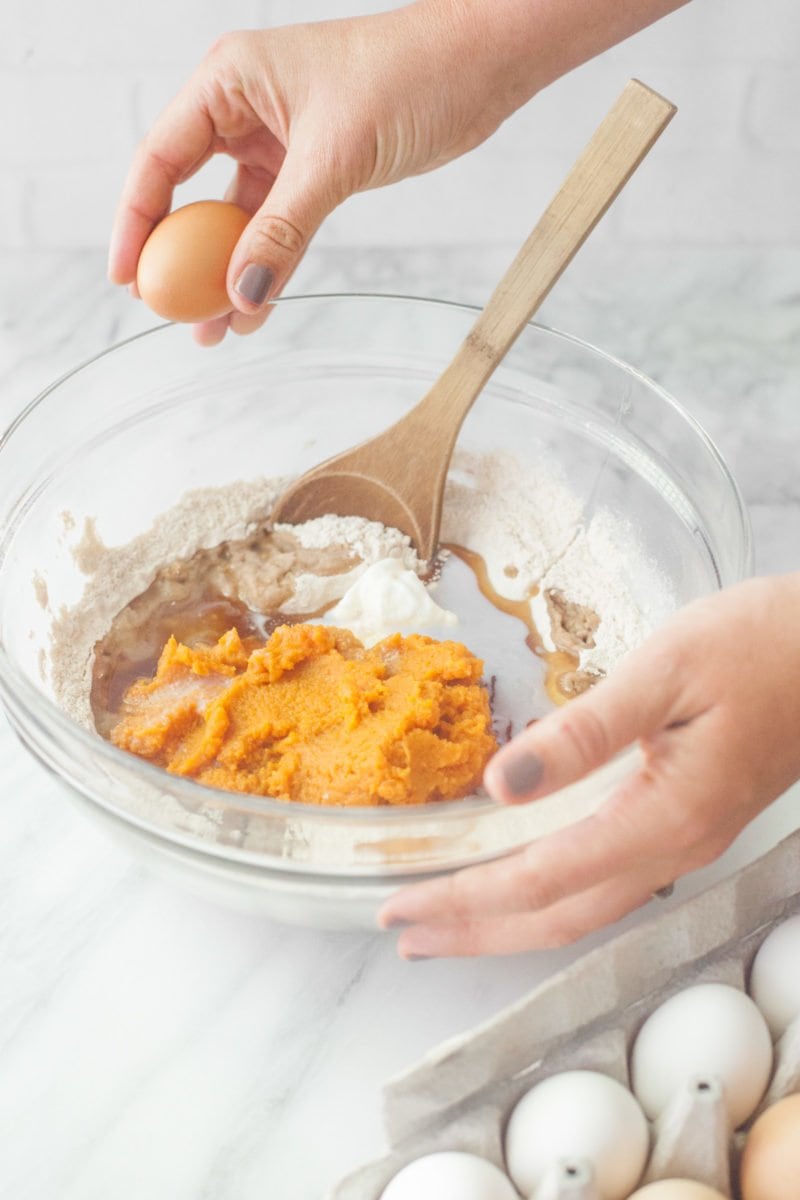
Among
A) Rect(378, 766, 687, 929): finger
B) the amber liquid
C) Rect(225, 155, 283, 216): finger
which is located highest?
Rect(225, 155, 283, 216): finger

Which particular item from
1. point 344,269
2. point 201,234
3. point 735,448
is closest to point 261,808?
point 201,234

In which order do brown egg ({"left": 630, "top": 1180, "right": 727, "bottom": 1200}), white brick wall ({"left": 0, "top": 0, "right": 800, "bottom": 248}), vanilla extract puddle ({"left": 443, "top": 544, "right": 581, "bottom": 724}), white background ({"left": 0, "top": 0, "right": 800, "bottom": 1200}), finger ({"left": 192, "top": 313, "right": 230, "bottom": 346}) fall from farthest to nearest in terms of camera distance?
white brick wall ({"left": 0, "top": 0, "right": 800, "bottom": 248}), finger ({"left": 192, "top": 313, "right": 230, "bottom": 346}), vanilla extract puddle ({"left": 443, "top": 544, "right": 581, "bottom": 724}), white background ({"left": 0, "top": 0, "right": 800, "bottom": 1200}), brown egg ({"left": 630, "top": 1180, "right": 727, "bottom": 1200})

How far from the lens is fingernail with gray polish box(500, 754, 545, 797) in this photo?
0.90m

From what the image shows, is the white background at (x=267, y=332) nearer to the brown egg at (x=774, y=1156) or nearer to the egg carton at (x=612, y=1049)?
the egg carton at (x=612, y=1049)

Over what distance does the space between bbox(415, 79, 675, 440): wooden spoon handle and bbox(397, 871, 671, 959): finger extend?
623mm

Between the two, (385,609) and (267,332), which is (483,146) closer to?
(267,332)

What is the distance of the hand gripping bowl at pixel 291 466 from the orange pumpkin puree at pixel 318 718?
0.12 meters

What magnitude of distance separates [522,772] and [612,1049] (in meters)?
Result: 0.25

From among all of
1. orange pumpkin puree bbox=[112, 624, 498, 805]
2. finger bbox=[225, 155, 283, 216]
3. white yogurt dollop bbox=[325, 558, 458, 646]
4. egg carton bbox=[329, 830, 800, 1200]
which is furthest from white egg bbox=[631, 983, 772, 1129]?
finger bbox=[225, 155, 283, 216]

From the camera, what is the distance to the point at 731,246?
210 centimetres

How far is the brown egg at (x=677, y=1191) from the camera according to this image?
2.87 feet

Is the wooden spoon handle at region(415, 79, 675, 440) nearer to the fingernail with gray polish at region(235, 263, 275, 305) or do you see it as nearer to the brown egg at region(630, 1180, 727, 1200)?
the fingernail with gray polish at region(235, 263, 275, 305)

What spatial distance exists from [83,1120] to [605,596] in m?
0.78

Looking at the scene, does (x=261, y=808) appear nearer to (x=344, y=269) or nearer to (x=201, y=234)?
(x=201, y=234)
